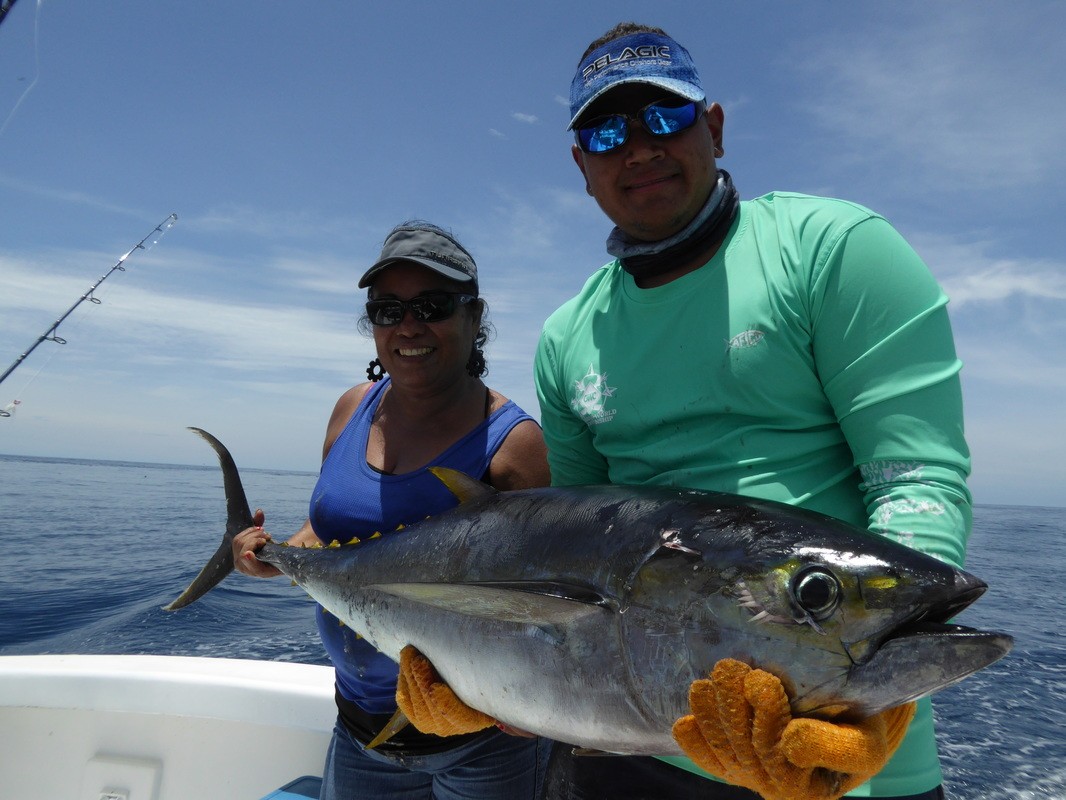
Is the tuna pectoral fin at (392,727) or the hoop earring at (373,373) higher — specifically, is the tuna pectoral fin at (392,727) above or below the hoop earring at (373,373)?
below

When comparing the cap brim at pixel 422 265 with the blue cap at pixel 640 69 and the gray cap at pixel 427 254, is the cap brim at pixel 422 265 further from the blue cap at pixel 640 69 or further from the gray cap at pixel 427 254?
the blue cap at pixel 640 69

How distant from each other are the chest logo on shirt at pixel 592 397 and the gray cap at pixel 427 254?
0.92 meters

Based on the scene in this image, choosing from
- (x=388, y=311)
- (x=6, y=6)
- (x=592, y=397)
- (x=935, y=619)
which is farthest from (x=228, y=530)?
(x=6, y=6)

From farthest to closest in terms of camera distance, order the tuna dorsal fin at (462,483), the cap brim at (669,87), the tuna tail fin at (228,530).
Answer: the tuna tail fin at (228,530) → the tuna dorsal fin at (462,483) → the cap brim at (669,87)

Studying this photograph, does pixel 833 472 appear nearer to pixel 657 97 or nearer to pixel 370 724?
pixel 657 97

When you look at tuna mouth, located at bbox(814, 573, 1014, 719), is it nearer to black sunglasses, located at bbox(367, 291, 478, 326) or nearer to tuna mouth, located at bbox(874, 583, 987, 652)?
tuna mouth, located at bbox(874, 583, 987, 652)

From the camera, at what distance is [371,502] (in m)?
2.64

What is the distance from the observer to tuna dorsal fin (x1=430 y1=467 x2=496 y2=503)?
2.12 m

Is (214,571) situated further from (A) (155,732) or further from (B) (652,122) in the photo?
(B) (652,122)

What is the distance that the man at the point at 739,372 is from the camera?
1.30m

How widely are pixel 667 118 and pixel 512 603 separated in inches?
50.4

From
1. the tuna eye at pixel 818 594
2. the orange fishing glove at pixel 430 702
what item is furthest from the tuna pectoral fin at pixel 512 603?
the tuna eye at pixel 818 594

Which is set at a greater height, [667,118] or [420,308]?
[667,118]

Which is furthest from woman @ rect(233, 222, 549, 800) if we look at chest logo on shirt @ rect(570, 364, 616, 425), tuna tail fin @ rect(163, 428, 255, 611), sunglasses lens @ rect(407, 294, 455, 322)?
chest logo on shirt @ rect(570, 364, 616, 425)
